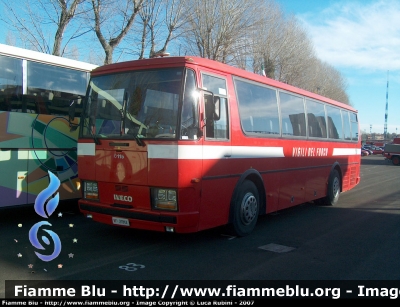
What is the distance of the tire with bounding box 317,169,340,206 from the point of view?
11680 millimetres

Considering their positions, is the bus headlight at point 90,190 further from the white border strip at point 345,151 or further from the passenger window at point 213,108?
the white border strip at point 345,151

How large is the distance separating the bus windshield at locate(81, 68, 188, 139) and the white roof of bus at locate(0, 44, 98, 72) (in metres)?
2.10

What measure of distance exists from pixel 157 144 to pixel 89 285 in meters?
2.30

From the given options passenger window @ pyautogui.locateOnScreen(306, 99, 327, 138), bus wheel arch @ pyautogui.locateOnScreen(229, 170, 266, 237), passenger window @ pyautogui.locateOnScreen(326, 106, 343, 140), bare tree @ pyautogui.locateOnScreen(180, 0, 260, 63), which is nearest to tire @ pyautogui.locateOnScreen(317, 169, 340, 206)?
passenger window @ pyautogui.locateOnScreen(326, 106, 343, 140)

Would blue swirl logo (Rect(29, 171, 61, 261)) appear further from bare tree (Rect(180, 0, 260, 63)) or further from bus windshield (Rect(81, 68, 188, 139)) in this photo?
bare tree (Rect(180, 0, 260, 63))

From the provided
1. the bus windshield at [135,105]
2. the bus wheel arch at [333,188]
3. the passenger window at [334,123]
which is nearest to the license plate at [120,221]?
the bus windshield at [135,105]

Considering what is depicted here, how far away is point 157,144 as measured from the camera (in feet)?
20.4

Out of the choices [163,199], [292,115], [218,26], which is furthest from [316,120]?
[218,26]

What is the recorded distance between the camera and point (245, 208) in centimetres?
748

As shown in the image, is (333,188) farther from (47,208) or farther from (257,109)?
(47,208)

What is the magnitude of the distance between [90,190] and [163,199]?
5.34 feet

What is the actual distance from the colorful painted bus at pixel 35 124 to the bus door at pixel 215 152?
13.0 ft

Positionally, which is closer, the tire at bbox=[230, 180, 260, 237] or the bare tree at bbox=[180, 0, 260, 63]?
the tire at bbox=[230, 180, 260, 237]

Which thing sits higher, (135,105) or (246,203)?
(135,105)
